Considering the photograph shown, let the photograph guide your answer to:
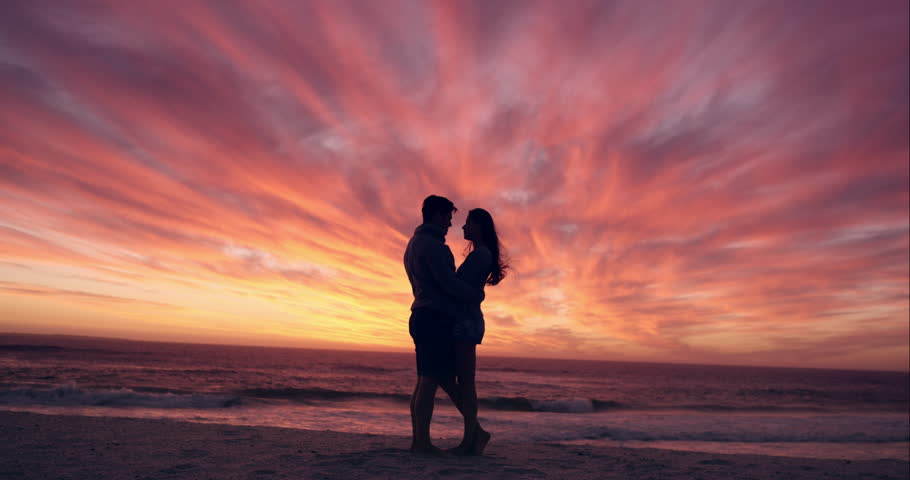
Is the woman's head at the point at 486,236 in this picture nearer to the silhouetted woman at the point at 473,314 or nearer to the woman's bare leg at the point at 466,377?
the silhouetted woman at the point at 473,314

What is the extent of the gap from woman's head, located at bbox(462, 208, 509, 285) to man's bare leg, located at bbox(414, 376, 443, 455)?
1.06 metres

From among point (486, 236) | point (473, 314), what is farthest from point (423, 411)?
point (486, 236)

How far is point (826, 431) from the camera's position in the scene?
1510cm

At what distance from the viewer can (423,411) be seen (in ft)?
14.5

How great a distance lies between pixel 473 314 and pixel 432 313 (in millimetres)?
363

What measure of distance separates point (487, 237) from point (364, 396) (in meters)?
19.7

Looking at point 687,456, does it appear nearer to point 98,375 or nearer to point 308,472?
point 308,472

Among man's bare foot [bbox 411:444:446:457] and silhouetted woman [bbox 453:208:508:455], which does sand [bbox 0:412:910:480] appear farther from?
silhouetted woman [bbox 453:208:508:455]

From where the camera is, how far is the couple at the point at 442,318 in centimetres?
438

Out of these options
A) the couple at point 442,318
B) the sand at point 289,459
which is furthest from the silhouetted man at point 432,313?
the sand at point 289,459

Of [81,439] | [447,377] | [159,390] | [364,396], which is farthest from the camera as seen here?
[364,396]

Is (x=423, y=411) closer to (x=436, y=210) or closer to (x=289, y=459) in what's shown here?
(x=289, y=459)

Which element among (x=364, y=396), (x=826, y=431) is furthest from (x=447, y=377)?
(x=364, y=396)

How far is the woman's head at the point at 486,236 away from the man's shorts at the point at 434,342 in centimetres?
62
